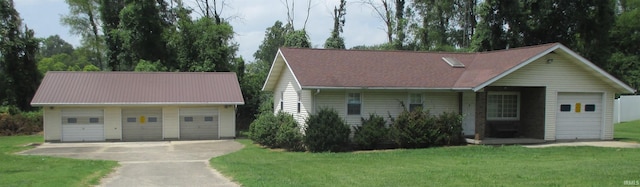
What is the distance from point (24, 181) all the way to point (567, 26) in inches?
1427

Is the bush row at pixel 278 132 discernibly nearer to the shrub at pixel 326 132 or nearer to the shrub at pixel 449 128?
the shrub at pixel 326 132

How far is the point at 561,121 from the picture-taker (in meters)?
21.7

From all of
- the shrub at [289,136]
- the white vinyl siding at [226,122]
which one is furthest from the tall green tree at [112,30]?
the shrub at [289,136]

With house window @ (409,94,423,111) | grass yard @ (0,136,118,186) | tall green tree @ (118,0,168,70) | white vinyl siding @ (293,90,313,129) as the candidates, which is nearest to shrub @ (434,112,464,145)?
house window @ (409,94,423,111)

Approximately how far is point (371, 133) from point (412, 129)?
5.10ft

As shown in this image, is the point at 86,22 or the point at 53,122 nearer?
the point at 53,122

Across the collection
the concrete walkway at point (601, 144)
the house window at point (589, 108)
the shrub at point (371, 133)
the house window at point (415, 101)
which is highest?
the house window at point (415, 101)

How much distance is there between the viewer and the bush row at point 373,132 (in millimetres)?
19594

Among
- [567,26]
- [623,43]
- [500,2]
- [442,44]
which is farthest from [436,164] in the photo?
[623,43]

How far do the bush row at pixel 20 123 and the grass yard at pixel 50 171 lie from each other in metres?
16.0

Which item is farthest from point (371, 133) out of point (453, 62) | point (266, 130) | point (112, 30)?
point (112, 30)

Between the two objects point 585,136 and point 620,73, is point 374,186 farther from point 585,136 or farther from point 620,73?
point 620,73

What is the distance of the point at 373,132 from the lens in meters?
20.0

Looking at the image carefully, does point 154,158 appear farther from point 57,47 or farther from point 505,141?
point 57,47
